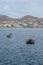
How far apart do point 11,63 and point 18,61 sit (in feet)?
12.3

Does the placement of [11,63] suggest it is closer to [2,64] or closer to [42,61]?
[2,64]

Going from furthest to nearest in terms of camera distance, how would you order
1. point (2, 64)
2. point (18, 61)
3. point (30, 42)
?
point (30, 42), point (18, 61), point (2, 64)

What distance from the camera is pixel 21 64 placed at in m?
65.8

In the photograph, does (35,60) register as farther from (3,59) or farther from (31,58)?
(3,59)

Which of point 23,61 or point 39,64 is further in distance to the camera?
point 23,61

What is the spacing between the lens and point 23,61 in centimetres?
7031

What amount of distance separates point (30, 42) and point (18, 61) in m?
54.7

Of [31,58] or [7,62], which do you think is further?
[31,58]

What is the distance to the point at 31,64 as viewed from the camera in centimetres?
6606

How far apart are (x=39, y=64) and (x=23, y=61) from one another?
6552mm

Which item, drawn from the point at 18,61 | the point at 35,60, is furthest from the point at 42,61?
the point at 18,61

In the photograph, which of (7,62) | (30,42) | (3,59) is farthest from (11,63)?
(30,42)

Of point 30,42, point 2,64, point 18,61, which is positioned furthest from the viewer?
point 30,42

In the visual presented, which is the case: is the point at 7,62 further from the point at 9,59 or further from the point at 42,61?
the point at 42,61
